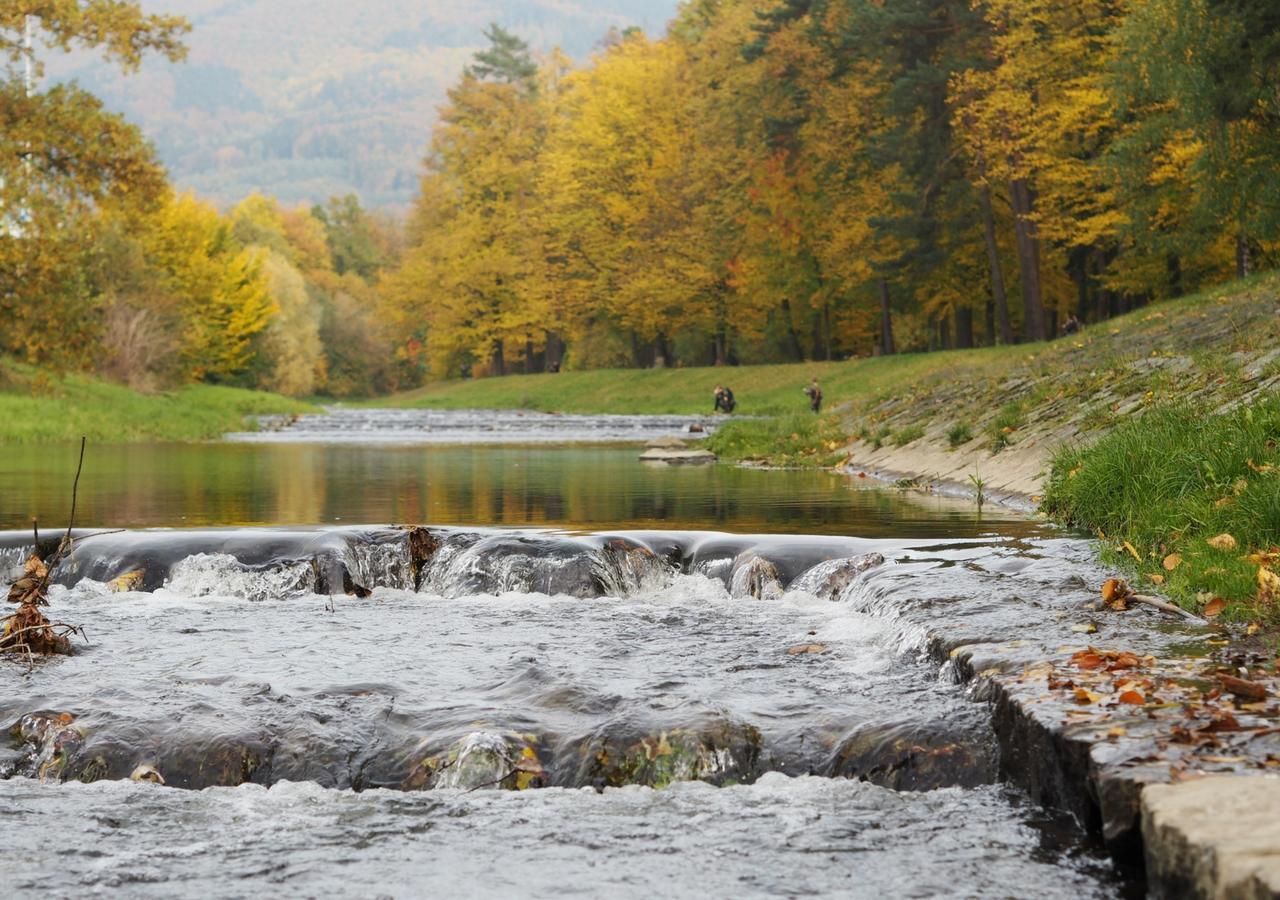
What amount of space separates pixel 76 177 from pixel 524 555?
80.5 feet

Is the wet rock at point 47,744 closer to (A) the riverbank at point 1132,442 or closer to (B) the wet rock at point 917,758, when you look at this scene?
(B) the wet rock at point 917,758

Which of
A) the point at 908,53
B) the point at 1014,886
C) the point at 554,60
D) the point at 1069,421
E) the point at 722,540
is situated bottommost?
the point at 1014,886

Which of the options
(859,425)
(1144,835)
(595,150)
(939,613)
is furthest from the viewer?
(595,150)

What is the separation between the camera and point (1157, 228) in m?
39.6

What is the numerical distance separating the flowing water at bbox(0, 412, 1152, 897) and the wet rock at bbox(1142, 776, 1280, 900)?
1.71 ft

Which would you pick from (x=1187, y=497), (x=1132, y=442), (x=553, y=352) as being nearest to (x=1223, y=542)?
(x=1187, y=497)

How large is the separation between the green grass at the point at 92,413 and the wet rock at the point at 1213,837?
32060mm

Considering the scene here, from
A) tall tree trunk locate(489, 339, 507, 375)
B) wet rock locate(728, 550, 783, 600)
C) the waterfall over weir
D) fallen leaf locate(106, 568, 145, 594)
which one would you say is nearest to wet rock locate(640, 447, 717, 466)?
wet rock locate(728, 550, 783, 600)

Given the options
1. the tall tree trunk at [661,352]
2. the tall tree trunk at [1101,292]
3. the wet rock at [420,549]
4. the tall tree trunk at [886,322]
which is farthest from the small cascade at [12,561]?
the tall tree trunk at [661,352]

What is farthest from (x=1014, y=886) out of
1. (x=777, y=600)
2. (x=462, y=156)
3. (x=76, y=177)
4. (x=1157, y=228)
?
(x=462, y=156)

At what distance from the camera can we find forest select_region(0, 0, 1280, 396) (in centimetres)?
3200

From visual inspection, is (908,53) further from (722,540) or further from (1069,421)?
(722,540)

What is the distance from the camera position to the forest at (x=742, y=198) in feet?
105

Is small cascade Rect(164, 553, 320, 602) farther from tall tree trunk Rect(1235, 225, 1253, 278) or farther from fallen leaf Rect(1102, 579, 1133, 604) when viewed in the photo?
tall tree trunk Rect(1235, 225, 1253, 278)
